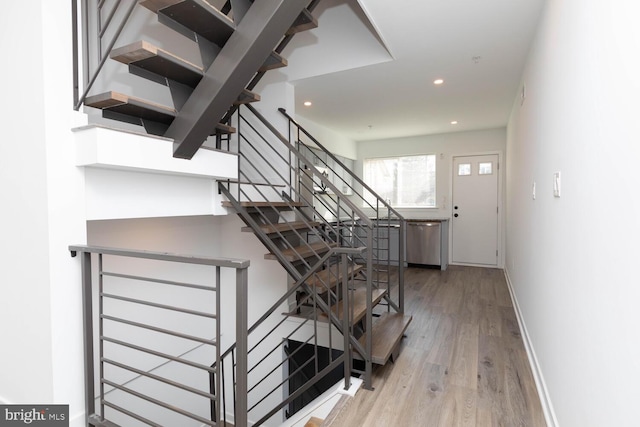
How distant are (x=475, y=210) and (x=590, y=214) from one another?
16.9 ft

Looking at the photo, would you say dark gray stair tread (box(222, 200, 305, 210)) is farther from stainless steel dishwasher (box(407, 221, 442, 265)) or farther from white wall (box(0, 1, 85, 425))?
stainless steel dishwasher (box(407, 221, 442, 265))

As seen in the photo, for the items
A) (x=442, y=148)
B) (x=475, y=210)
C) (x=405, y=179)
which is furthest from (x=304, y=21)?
(x=475, y=210)

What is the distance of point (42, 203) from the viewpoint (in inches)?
66.2

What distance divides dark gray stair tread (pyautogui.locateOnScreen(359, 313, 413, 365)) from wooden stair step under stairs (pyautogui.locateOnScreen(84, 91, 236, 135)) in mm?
2059

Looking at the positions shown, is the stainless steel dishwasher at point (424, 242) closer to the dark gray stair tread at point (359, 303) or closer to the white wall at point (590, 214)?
the dark gray stair tread at point (359, 303)

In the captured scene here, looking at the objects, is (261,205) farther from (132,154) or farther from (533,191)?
(533,191)

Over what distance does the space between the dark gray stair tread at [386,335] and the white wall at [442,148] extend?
3.77 metres

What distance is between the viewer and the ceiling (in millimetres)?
2404

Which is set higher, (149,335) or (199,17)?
(199,17)

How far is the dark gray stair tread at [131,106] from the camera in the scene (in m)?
1.73

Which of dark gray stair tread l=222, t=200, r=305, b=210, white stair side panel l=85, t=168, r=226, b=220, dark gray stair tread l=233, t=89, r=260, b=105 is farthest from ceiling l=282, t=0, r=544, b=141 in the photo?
white stair side panel l=85, t=168, r=226, b=220

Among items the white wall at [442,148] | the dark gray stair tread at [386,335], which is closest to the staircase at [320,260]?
the dark gray stair tread at [386,335]

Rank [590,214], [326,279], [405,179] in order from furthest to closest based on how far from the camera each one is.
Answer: [405,179]
[326,279]
[590,214]

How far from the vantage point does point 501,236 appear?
5812 mm
